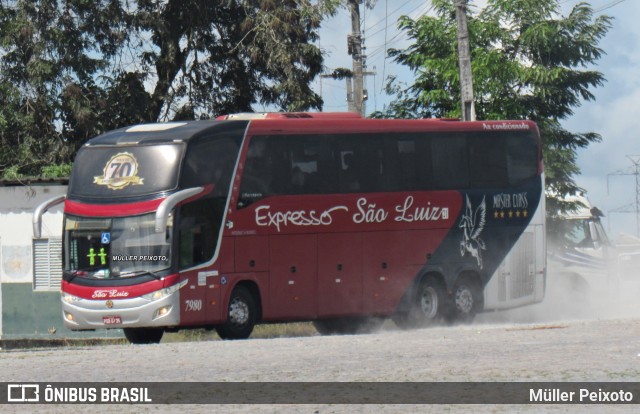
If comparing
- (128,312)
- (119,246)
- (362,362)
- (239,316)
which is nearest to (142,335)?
(128,312)

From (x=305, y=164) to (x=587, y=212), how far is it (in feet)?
47.7

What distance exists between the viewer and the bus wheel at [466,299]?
87.7 ft

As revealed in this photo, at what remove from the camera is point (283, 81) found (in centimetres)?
3434

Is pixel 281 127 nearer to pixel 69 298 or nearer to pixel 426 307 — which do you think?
pixel 69 298

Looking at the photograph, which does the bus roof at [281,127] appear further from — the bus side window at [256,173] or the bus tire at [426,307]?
the bus tire at [426,307]

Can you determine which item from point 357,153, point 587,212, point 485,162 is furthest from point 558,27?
point 357,153

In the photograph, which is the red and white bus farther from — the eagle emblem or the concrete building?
the concrete building

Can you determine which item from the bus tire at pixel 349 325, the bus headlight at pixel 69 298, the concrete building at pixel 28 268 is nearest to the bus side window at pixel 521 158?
the bus tire at pixel 349 325

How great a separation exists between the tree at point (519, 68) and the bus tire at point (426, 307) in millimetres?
8992

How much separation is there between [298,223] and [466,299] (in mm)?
4970

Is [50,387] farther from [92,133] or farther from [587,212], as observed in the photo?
[587,212]

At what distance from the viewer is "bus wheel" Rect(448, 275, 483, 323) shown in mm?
26734

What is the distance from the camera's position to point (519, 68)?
1347 inches

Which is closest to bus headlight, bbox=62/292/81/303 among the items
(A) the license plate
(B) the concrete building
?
(A) the license plate
